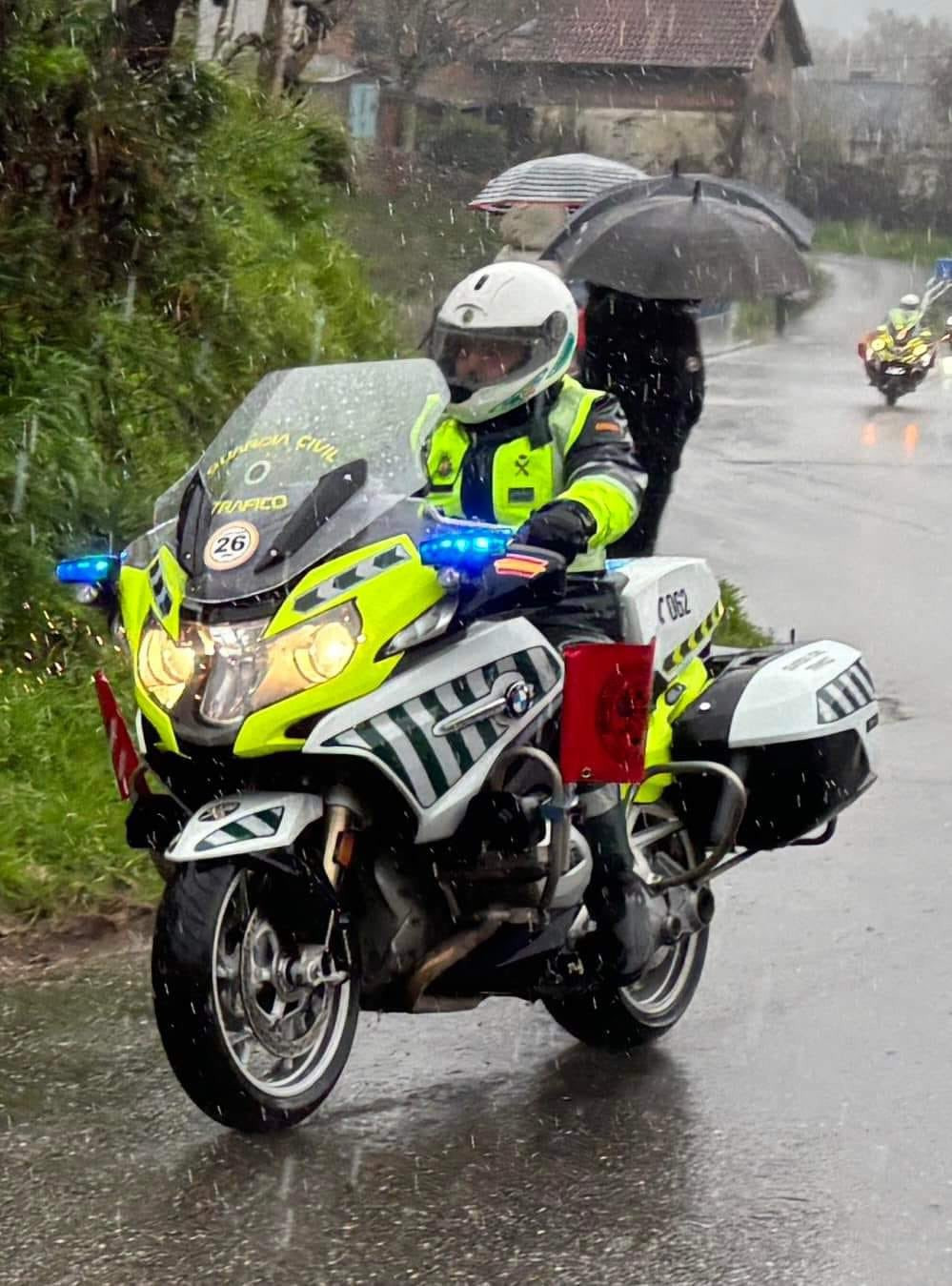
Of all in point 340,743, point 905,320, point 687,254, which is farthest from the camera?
point 905,320

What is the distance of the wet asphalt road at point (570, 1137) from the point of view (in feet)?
15.1

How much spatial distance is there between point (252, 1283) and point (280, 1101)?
0.63 metres

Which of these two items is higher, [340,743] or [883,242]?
[340,743]

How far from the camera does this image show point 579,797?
18.2ft

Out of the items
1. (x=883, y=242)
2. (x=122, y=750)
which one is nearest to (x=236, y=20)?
(x=122, y=750)

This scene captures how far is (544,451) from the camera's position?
18.9 feet

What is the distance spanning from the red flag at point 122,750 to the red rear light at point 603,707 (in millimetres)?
977

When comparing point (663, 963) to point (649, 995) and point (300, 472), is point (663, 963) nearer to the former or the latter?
point (649, 995)

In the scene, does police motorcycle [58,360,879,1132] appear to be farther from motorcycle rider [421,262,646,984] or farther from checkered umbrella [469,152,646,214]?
checkered umbrella [469,152,646,214]

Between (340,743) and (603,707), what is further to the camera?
(603,707)

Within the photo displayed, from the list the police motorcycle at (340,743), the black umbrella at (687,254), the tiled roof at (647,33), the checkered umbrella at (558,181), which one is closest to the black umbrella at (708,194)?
the black umbrella at (687,254)

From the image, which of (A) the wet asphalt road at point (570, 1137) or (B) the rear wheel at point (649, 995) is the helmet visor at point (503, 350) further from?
(A) the wet asphalt road at point (570, 1137)

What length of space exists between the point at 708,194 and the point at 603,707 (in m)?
5.88

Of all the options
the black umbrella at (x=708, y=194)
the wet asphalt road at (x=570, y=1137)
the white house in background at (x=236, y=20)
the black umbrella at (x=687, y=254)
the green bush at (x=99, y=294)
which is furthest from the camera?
the white house in background at (x=236, y=20)
